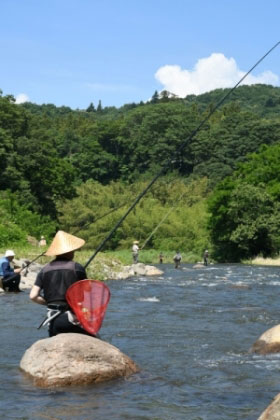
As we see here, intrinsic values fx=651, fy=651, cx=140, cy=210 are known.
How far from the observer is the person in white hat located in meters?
7.01

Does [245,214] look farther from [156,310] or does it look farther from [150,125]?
[150,125]

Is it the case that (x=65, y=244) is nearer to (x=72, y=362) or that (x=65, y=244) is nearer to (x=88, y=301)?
(x=88, y=301)

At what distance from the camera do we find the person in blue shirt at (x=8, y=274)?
1489 cm

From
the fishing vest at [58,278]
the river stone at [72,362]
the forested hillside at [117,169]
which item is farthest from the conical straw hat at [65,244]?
the forested hillside at [117,169]

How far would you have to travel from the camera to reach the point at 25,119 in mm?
62125

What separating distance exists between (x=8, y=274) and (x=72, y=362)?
9.07m

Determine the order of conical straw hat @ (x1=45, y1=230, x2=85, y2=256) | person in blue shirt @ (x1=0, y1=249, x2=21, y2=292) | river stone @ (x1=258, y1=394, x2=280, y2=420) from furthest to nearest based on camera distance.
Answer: person in blue shirt @ (x1=0, y1=249, x2=21, y2=292) → conical straw hat @ (x1=45, y1=230, x2=85, y2=256) → river stone @ (x1=258, y1=394, x2=280, y2=420)

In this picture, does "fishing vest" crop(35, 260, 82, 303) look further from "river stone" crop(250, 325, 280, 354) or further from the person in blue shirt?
the person in blue shirt

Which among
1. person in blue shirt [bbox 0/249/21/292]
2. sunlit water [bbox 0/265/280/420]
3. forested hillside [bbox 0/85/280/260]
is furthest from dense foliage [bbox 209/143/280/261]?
person in blue shirt [bbox 0/249/21/292]

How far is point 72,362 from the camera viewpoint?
22.3 ft

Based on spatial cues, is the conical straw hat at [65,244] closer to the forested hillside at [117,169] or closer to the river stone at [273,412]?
the river stone at [273,412]

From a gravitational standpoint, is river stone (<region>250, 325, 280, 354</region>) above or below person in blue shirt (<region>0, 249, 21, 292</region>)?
below

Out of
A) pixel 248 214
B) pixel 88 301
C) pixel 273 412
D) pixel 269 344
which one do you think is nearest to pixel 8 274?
pixel 269 344

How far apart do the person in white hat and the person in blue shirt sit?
793 cm
